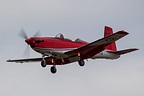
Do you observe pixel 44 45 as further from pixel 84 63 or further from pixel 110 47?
pixel 110 47

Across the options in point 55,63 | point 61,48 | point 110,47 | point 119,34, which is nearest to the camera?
point 119,34

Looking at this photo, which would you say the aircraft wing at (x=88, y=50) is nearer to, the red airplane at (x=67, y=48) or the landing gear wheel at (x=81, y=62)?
the red airplane at (x=67, y=48)

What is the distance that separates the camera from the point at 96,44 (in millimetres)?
38375

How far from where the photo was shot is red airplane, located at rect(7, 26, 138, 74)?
36750 millimetres

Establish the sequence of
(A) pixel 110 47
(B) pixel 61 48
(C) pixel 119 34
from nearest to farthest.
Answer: (C) pixel 119 34, (B) pixel 61 48, (A) pixel 110 47

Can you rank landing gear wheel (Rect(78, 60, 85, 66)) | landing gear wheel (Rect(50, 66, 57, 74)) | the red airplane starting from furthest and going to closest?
landing gear wheel (Rect(50, 66, 57, 74)) < landing gear wheel (Rect(78, 60, 85, 66)) < the red airplane

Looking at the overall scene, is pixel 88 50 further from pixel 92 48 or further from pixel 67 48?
pixel 67 48

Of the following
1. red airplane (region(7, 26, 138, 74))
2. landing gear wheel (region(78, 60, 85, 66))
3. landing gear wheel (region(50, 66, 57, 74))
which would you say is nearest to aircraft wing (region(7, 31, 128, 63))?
red airplane (region(7, 26, 138, 74))

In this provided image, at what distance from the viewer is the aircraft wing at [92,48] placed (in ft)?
122

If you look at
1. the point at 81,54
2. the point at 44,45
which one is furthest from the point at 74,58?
the point at 44,45

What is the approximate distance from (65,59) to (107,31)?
7.73m

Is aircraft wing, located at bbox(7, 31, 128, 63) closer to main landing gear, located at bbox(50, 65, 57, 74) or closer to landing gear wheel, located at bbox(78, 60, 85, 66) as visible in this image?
landing gear wheel, located at bbox(78, 60, 85, 66)

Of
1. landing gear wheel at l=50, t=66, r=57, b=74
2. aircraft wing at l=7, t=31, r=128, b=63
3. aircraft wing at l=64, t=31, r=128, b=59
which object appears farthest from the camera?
landing gear wheel at l=50, t=66, r=57, b=74

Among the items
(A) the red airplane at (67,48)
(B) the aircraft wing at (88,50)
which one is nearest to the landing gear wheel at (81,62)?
(A) the red airplane at (67,48)
